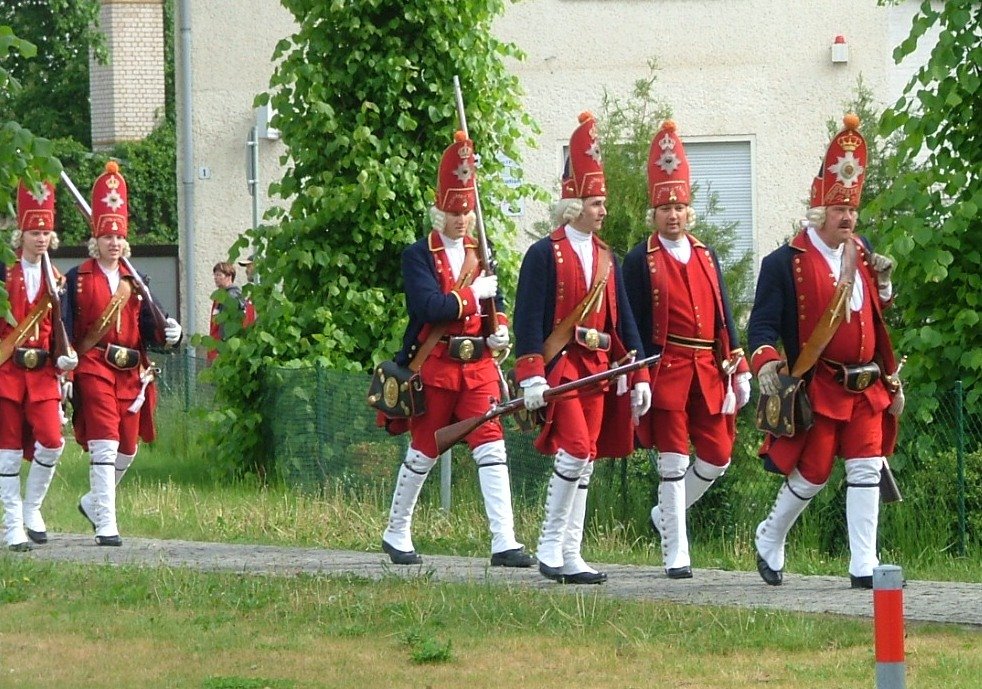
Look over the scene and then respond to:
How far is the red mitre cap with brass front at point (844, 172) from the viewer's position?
9953 millimetres

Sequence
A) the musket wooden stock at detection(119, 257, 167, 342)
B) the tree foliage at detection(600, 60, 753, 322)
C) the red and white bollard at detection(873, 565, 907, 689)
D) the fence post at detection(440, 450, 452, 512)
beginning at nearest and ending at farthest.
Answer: the red and white bollard at detection(873, 565, 907, 689) < the musket wooden stock at detection(119, 257, 167, 342) < the fence post at detection(440, 450, 452, 512) < the tree foliage at detection(600, 60, 753, 322)

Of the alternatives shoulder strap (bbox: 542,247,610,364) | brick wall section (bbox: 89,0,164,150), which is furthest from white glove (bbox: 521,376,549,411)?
brick wall section (bbox: 89,0,164,150)

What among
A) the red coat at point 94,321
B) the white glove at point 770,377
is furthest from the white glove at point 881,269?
the red coat at point 94,321

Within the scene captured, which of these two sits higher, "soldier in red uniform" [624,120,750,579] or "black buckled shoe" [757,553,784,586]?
"soldier in red uniform" [624,120,750,579]

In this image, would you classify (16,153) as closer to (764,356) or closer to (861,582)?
(764,356)

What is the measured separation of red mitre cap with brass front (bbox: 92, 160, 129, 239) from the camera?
1271 cm

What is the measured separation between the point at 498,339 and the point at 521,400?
693mm

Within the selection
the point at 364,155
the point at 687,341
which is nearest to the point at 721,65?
the point at 364,155

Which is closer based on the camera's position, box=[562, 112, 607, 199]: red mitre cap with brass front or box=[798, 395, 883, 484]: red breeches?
box=[798, 395, 883, 484]: red breeches

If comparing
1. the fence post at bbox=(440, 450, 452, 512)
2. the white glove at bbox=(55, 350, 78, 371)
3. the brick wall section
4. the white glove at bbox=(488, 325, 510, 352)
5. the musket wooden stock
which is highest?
the brick wall section

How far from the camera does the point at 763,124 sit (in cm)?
2348

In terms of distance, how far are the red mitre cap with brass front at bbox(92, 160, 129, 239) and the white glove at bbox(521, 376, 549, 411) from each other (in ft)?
12.6

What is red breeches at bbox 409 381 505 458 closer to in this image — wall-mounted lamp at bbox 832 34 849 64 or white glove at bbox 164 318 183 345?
white glove at bbox 164 318 183 345

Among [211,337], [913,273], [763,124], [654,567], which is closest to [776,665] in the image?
[654,567]
